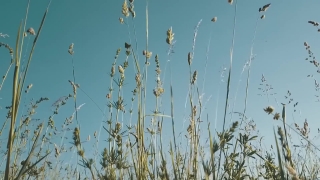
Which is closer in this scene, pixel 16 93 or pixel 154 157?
pixel 16 93

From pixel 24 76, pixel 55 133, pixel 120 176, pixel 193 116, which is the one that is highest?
pixel 55 133

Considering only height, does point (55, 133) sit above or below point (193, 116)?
above

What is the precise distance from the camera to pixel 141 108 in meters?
1.70

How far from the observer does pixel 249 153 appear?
58.0 inches

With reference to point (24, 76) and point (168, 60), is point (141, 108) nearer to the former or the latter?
point (168, 60)

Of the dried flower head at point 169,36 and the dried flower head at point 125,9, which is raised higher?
the dried flower head at point 125,9

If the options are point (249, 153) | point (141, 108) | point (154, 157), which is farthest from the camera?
point (154, 157)

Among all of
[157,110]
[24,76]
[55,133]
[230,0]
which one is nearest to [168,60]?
[157,110]

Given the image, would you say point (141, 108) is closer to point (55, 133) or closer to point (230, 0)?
point (230, 0)

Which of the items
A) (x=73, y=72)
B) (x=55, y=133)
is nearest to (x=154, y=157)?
(x=73, y=72)

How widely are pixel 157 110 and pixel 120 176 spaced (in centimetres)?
50

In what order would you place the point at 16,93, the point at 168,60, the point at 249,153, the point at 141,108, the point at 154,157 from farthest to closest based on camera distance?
the point at 168,60 → the point at 154,157 → the point at 141,108 → the point at 249,153 → the point at 16,93

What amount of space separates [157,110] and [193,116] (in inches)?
14.9

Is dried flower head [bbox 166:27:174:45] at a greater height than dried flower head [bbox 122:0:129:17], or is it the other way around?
dried flower head [bbox 122:0:129:17]
